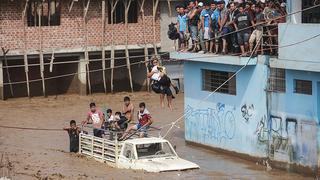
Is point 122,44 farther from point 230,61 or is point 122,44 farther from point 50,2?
point 230,61

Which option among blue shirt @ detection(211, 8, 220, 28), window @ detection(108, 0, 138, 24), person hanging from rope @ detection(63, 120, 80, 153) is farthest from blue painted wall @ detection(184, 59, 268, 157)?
window @ detection(108, 0, 138, 24)

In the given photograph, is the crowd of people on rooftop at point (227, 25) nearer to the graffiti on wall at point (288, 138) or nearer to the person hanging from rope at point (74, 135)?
the graffiti on wall at point (288, 138)

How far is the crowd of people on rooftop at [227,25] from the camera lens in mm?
20766

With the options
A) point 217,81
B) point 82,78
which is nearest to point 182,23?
point 217,81

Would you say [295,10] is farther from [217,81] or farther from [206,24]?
[217,81]

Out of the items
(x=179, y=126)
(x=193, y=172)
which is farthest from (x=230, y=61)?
(x=179, y=126)

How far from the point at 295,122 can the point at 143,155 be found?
12.8 ft

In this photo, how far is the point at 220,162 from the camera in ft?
71.4

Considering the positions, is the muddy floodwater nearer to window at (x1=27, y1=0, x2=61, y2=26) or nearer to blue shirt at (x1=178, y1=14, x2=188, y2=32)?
window at (x1=27, y1=0, x2=61, y2=26)

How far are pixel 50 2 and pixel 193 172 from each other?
697 inches

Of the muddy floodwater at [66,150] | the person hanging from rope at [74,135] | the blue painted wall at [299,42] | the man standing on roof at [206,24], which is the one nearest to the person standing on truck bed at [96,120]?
the person hanging from rope at [74,135]

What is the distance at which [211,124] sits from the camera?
916 inches

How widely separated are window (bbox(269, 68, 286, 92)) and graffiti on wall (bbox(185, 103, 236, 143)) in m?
2.07

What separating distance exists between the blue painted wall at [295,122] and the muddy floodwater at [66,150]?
545mm
